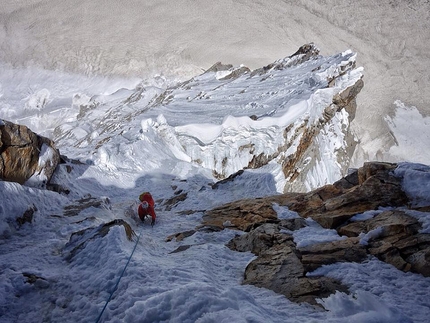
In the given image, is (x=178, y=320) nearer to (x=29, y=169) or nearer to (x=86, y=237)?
(x=86, y=237)

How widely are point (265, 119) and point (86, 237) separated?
2268 cm

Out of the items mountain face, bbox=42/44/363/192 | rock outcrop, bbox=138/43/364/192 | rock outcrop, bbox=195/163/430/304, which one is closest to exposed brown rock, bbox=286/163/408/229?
rock outcrop, bbox=195/163/430/304

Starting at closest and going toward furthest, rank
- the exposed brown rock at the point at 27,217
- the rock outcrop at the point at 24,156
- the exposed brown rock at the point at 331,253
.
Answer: the exposed brown rock at the point at 331,253, the exposed brown rock at the point at 27,217, the rock outcrop at the point at 24,156

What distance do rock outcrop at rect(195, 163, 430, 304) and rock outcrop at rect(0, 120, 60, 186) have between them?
29.1 feet

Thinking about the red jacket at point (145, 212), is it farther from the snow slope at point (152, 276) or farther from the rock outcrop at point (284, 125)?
the rock outcrop at point (284, 125)

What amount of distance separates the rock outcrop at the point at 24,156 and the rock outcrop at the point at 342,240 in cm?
886

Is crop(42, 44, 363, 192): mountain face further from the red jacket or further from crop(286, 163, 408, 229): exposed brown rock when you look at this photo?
the red jacket

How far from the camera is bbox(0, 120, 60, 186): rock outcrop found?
37.7ft

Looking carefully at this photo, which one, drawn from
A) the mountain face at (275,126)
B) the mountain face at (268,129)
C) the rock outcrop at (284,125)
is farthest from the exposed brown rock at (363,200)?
the rock outcrop at (284,125)

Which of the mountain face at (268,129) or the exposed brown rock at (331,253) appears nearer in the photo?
the exposed brown rock at (331,253)

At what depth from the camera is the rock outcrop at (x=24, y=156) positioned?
11.5m

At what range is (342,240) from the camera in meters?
6.50

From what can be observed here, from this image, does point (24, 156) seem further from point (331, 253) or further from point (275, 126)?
point (275, 126)

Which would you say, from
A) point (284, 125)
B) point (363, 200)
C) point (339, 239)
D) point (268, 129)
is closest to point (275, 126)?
point (268, 129)
